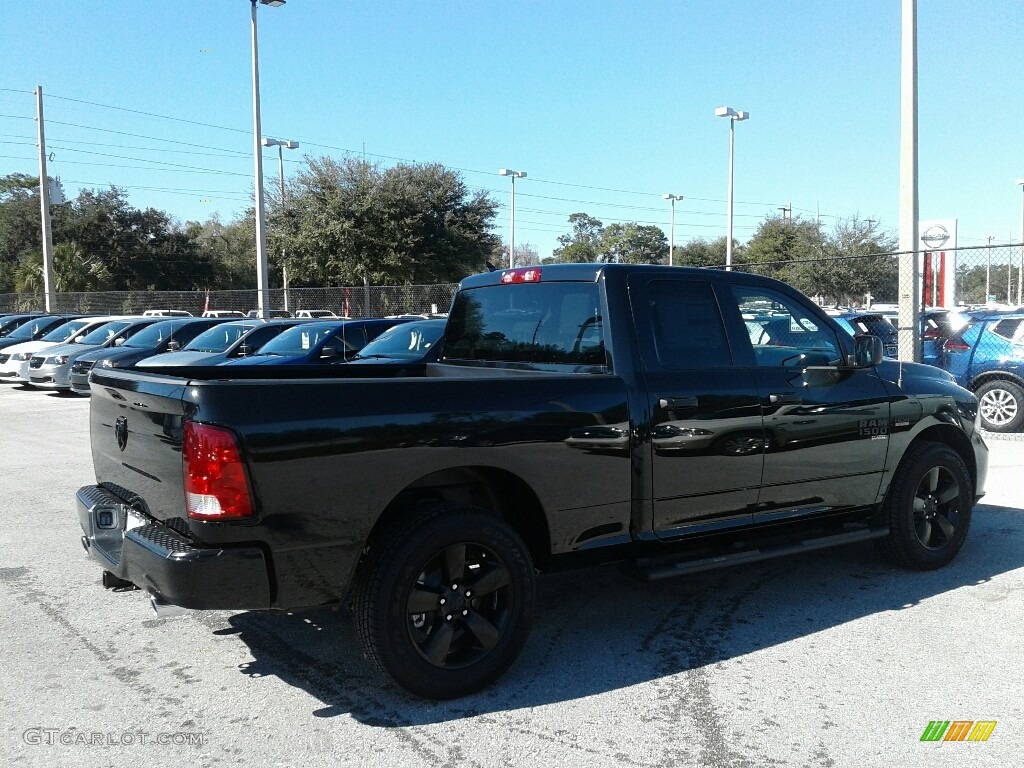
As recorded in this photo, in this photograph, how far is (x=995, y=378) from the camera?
1205 centimetres

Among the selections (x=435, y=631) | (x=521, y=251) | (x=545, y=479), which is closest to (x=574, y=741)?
(x=435, y=631)

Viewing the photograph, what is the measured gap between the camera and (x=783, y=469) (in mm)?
4926

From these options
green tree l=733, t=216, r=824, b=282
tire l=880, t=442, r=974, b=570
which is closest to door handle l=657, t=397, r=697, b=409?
tire l=880, t=442, r=974, b=570

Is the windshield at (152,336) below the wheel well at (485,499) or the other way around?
the other way around

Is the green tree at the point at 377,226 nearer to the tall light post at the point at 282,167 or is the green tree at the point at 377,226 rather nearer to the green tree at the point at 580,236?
the tall light post at the point at 282,167

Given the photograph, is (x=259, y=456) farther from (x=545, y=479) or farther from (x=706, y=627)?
(x=706, y=627)

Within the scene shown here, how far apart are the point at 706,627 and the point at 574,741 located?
5.02 ft

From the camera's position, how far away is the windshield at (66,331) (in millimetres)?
20031

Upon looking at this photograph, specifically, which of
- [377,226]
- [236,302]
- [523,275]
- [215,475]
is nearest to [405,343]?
[523,275]

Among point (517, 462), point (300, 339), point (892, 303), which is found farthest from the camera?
point (892, 303)

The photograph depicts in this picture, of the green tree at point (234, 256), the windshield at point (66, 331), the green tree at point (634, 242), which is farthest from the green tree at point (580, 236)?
the windshield at point (66, 331)

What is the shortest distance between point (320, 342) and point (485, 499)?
9627mm

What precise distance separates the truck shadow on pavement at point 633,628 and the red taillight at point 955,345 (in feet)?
21.6

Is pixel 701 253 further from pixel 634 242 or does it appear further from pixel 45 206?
pixel 45 206
